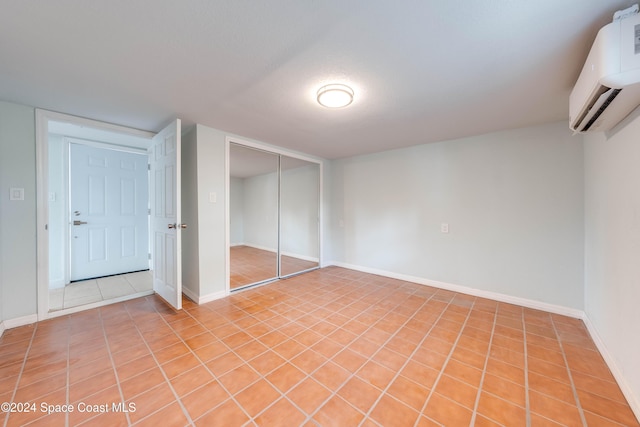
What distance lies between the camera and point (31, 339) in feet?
6.67

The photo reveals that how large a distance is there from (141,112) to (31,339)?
2.27 metres

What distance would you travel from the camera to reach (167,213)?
2736 millimetres

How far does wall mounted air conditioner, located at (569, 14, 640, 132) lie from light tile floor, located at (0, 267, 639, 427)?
1.78 metres

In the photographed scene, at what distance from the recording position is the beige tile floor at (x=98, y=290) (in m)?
2.79

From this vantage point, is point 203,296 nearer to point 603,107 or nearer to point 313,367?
point 313,367

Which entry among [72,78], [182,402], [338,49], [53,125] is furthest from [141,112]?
[182,402]

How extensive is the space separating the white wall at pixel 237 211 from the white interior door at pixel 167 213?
3.30m

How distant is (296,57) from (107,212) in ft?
13.2

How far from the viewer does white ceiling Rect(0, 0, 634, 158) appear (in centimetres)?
119

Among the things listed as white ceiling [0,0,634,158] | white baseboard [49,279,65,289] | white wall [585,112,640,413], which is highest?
white ceiling [0,0,634,158]

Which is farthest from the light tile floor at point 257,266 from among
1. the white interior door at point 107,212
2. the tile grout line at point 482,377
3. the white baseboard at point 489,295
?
the tile grout line at point 482,377

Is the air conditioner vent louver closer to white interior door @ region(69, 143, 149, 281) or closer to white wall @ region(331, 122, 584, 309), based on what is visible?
white wall @ region(331, 122, 584, 309)

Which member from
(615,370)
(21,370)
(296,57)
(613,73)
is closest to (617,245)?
(615,370)

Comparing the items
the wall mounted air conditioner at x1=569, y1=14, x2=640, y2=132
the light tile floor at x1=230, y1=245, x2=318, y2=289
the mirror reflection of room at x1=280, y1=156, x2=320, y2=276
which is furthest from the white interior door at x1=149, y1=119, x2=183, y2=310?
the wall mounted air conditioner at x1=569, y1=14, x2=640, y2=132
